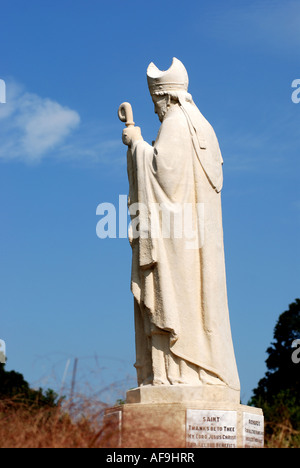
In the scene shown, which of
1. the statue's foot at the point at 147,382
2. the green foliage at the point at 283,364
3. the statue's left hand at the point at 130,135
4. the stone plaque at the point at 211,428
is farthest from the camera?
the green foliage at the point at 283,364

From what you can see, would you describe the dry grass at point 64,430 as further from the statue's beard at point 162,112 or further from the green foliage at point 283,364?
the green foliage at point 283,364

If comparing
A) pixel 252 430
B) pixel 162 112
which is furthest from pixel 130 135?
pixel 252 430

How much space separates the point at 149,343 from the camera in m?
10.3

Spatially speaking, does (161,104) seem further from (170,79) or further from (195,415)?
(195,415)

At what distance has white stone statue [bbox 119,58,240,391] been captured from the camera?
999cm

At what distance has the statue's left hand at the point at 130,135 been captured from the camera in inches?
432

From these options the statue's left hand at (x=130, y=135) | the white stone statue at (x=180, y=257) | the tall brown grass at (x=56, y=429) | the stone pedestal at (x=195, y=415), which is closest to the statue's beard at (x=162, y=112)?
the white stone statue at (x=180, y=257)

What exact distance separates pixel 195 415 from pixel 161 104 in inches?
164

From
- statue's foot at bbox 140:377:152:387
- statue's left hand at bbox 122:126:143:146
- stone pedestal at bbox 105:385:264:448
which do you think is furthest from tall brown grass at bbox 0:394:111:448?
statue's left hand at bbox 122:126:143:146

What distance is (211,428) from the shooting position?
30.9 feet

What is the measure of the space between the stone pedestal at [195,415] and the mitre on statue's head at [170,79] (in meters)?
3.98

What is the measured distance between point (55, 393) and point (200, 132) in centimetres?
382

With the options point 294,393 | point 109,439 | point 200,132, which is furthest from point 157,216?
point 294,393
